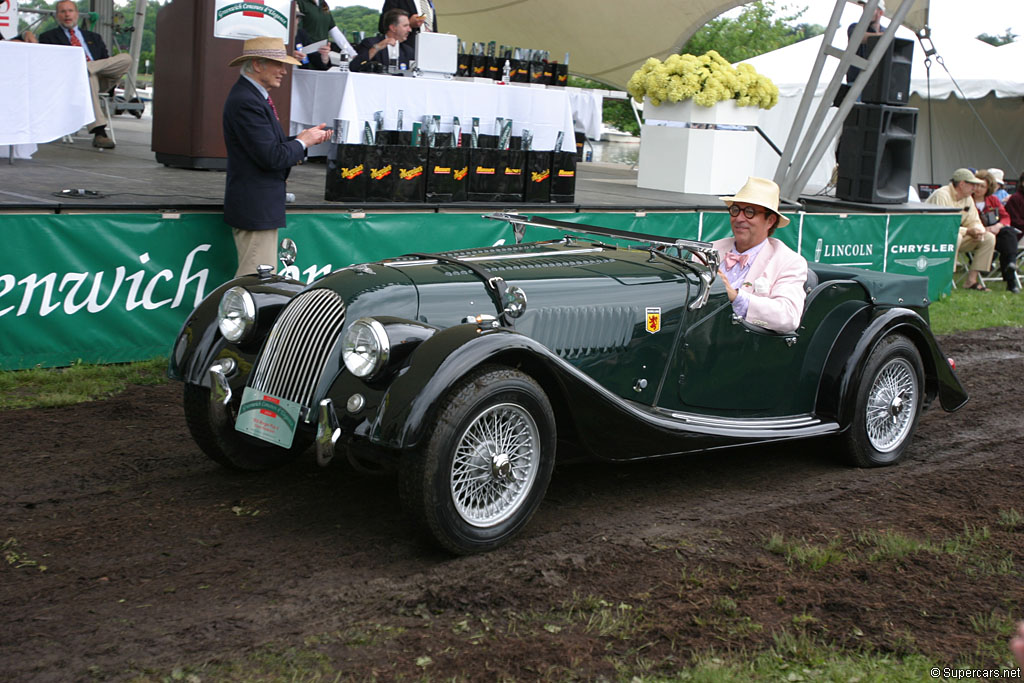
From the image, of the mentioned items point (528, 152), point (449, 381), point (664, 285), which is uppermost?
point (528, 152)

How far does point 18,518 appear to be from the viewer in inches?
155

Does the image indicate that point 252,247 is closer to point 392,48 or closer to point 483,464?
point 483,464

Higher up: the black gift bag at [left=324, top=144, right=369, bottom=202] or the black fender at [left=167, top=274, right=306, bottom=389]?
the black gift bag at [left=324, top=144, right=369, bottom=202]

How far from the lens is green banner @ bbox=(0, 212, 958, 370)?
5922 millimetres

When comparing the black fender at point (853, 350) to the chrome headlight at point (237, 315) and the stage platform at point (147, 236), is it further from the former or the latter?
the chrome headlight at point (237, 315)

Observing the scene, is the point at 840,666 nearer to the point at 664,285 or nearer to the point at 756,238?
the point at 664,285

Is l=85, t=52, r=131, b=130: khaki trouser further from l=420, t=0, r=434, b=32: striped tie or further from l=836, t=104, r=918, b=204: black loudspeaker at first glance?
l=836, t=104, r=918, b=204: black loudspeaker

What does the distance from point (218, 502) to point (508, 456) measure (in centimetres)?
125

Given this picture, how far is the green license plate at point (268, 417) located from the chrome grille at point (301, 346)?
0.18ft

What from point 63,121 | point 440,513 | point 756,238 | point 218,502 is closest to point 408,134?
point 63,121

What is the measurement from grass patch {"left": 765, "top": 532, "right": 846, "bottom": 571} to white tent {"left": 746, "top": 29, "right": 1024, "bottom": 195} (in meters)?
13.8

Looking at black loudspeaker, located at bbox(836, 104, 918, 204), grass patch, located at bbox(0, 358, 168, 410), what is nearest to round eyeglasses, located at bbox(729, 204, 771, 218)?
grass patch, located at bbox(0, 358, 168, 410)

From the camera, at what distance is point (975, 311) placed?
414 inches

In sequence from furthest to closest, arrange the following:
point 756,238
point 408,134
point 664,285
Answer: point 408,134, point 756,238, point 664,285
